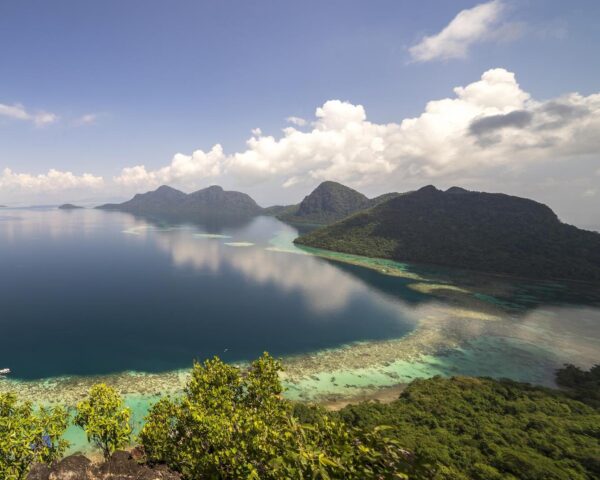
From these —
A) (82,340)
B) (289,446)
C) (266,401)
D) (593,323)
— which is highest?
(289,446)

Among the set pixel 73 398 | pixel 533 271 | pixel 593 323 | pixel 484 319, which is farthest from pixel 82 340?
pixel 533 271

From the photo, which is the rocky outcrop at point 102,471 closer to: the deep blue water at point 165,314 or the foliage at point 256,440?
the foliage at point 256,440

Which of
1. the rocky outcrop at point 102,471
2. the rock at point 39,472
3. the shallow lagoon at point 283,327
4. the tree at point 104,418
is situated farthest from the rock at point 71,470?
the shallow lagoon at point 283,327

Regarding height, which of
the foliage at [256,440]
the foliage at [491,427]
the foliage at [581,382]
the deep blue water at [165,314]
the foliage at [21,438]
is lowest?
the deep blue water at [165,314]

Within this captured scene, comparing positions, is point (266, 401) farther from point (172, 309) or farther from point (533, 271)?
point (533, 271)

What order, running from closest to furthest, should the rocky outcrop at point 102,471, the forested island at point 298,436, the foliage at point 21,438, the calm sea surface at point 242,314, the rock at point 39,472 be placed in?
1. the forested island at point 298,436
2. the foliage at point 21,438
3. the rock at point 39,472
4. the rocky outcrop at point 102,471
5. the calm sea surface at point 242,314

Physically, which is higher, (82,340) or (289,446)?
(289,446)

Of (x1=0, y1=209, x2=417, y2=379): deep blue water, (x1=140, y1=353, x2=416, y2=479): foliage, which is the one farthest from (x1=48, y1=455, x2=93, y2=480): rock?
Answer: (x1=0, y1=209, x2=417, y2=379): deep blue water
